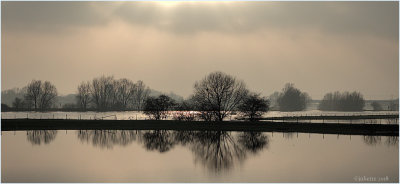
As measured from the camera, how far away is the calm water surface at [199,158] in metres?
35.7

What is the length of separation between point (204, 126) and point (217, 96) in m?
12.9

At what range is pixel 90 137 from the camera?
6688 cm

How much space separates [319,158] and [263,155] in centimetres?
529

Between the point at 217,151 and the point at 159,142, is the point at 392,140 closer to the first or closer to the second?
the point at 217,151

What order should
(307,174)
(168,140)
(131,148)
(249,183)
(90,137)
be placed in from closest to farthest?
(249,183) → (307,174) → (131,148) → (168,140) → (90,137)

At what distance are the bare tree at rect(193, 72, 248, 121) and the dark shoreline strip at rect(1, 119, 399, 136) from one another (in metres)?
5.86

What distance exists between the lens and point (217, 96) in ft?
306

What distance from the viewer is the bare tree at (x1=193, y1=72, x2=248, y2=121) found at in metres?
89.7

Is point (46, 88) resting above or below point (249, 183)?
above

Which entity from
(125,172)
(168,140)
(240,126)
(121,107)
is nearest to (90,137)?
(168,140)

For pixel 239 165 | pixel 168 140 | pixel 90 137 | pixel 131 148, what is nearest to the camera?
pixel 239 165

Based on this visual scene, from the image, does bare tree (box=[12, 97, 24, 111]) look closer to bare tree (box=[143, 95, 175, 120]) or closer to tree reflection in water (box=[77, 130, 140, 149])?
bare tree (box=[143, 95, 175, 120])

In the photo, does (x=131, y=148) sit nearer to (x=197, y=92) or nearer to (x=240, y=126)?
(x=240, y=126)

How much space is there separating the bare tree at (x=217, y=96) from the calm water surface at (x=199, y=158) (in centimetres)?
2279
